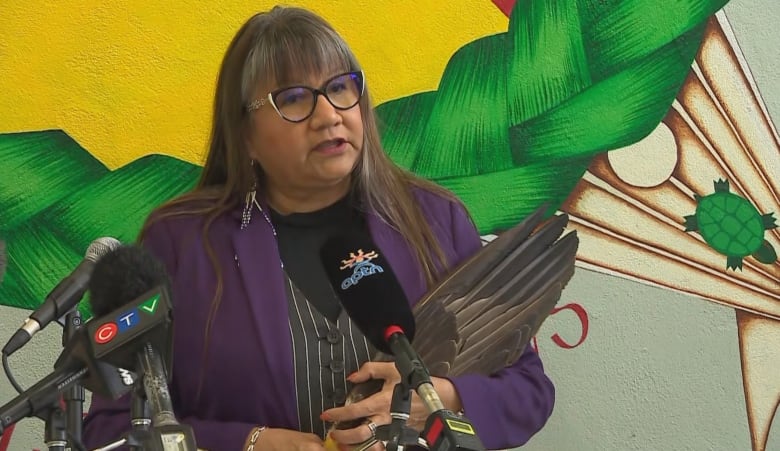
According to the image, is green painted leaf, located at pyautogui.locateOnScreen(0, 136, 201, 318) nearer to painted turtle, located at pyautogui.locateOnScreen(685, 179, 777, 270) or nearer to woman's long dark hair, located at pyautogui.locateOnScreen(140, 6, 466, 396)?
woman's long dark hair, located at pyautogui.locateOnScreen(140, 6, 466, 396)

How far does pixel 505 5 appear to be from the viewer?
1915 mm

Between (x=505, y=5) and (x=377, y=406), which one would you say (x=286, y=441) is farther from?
(x=505, y=5)

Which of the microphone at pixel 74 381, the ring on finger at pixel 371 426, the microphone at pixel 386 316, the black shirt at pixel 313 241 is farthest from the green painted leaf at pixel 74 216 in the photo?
the microphone at pixel 74 381

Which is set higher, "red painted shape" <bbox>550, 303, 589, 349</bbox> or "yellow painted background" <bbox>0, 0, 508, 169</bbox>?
"yellow painted background" <bbox>0, 0, 508, 169</bbox>

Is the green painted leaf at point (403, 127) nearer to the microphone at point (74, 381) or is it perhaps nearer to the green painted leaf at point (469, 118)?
the green painted leaf at point (469, 118)

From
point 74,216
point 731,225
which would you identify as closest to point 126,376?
point 74,216

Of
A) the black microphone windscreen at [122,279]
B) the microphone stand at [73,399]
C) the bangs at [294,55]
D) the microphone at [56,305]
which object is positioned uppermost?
the bangs at [294,55]

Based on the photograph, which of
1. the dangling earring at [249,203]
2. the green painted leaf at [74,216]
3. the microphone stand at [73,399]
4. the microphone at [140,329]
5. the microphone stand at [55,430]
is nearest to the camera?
the microphone at [140,329]

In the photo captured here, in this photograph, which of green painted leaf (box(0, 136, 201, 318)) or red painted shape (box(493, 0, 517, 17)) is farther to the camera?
red painted shape (box(493, 0, 517, 17))

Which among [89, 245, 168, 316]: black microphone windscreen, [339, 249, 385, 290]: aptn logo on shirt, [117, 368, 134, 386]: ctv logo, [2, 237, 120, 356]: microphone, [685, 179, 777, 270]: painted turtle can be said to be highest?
[685, 179, 777, 270]: painted turtle

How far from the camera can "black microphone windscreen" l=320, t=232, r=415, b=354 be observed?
89 cm

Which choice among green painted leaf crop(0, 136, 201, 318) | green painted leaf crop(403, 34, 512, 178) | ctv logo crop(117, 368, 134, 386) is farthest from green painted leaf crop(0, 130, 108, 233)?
ctv logo crop(117, 368, 134, 386)

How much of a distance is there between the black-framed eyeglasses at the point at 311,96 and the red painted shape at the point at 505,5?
0.63m

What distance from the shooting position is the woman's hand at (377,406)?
1.17 m
